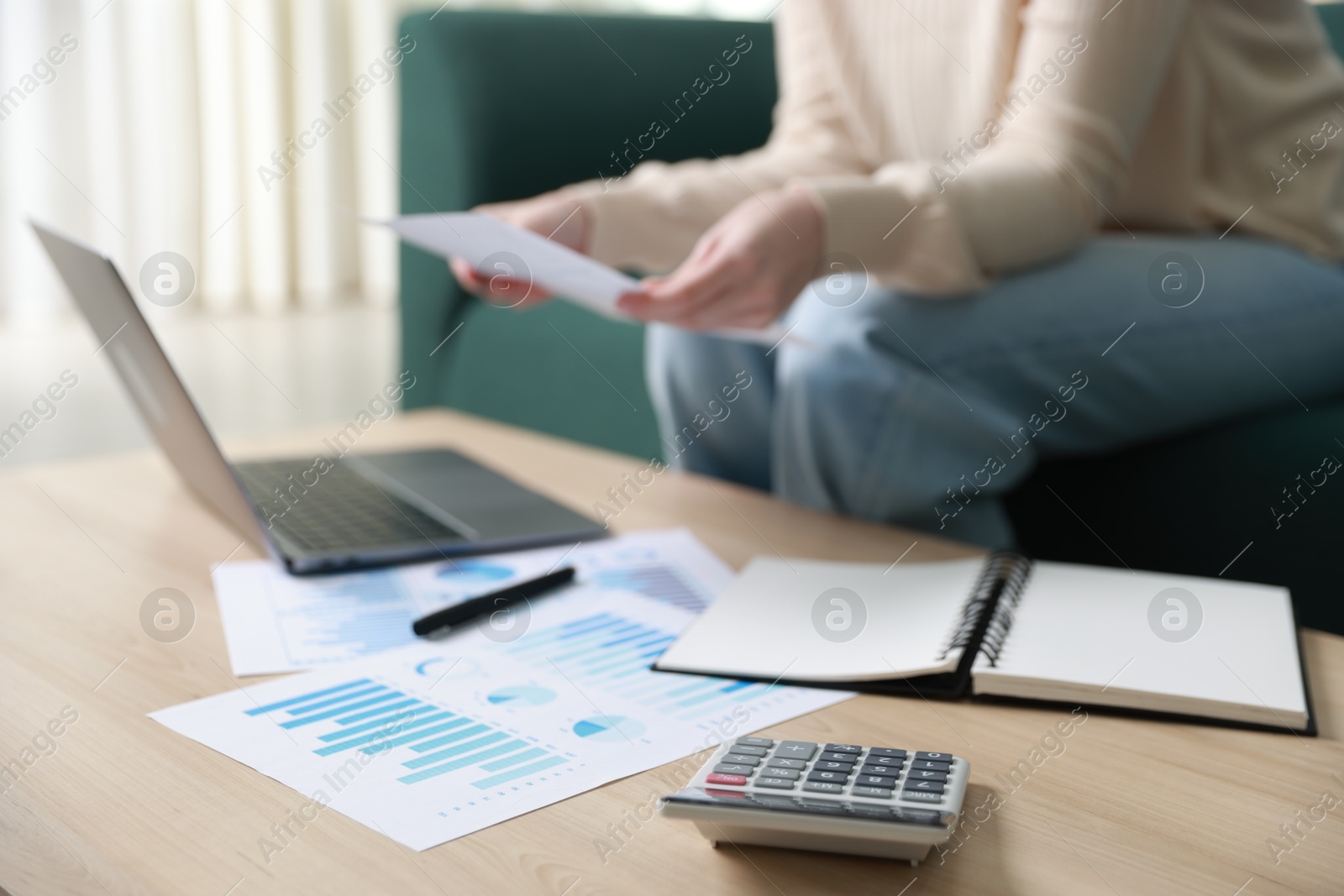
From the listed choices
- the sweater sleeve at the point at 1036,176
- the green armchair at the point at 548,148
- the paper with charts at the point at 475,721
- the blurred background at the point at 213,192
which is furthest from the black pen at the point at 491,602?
the blurred background at the point at 213,192

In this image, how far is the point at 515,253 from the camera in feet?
2.48

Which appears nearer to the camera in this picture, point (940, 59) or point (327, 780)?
point (327, 780)

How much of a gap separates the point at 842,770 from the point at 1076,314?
0.59m

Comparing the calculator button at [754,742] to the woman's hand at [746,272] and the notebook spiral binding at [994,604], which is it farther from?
the woman's hand at [746,272]

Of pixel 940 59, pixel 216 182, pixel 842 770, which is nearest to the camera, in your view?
pixel 842 770

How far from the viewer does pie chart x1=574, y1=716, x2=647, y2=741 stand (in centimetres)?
52

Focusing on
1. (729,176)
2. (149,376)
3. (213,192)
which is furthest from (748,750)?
(213,192)

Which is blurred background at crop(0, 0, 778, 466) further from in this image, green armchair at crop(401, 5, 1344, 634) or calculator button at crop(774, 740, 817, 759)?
calculator button at crop(774, 740, 817, 759)

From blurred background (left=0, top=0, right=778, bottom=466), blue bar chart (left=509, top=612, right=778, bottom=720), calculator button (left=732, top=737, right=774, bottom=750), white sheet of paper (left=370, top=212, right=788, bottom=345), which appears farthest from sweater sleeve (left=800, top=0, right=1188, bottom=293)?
blurred background (left=0, top=0, right=778, bottom=466)

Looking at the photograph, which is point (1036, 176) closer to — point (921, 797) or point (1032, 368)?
point (1032, 368)

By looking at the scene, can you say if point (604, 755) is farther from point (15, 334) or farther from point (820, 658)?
point (15, 334)

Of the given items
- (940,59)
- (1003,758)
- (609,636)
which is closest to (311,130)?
(940,59)

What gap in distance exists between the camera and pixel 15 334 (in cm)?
262

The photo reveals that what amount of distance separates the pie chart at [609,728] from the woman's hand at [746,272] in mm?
344
